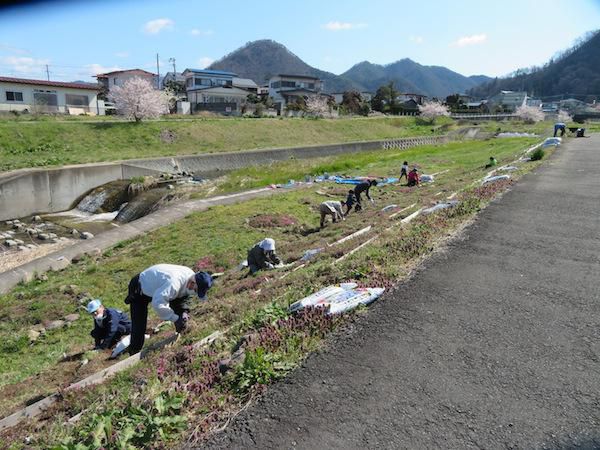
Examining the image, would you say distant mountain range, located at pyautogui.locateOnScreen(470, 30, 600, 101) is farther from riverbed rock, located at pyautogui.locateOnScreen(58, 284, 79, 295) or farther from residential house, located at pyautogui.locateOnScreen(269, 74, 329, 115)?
riverbed rock, located at pyautogui.locateOnScreen(58, 284, 79, 295)

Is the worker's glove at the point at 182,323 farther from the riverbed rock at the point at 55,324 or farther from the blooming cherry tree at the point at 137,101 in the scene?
the blooming cherry tree at the point at 137,101

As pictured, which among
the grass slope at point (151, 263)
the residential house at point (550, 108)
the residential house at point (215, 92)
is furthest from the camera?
the residential house at point (550, 108)

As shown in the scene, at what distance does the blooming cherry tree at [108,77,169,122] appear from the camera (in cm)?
3447

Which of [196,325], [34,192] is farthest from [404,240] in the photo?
[34,192]

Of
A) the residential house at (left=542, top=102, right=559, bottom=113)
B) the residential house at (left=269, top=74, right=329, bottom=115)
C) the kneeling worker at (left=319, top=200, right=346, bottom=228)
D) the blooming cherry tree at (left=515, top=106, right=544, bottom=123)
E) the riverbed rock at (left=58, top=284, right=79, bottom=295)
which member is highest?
the residential house at (left=269, top=74, right=329, bottom=115)

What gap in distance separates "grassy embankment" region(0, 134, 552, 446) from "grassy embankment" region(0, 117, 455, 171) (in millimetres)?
13331

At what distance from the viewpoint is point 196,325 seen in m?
5.89

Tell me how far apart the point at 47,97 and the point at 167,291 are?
4170 cm

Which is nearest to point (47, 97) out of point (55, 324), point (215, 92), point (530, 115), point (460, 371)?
point (215, 92)

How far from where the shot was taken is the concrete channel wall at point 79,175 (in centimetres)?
1988

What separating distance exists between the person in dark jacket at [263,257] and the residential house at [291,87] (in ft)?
211

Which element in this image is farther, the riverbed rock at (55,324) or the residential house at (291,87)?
the residential house at (291,87)

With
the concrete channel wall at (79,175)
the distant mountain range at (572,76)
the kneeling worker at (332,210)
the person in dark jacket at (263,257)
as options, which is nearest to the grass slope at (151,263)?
the kneeling worker at (332,210)

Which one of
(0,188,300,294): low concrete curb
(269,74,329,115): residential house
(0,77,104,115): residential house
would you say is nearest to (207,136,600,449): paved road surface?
(0,188,300,294): low concrete curb
